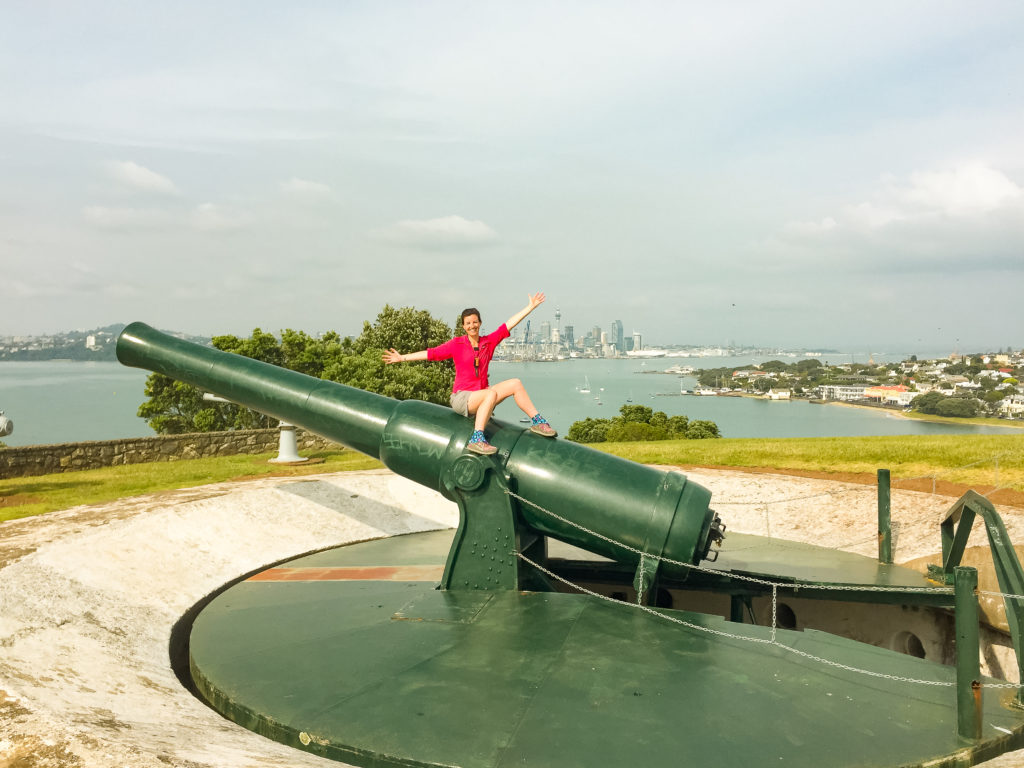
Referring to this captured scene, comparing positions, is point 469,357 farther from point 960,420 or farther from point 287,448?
point 960,420

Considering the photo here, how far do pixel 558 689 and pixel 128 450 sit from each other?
12165 millimetres

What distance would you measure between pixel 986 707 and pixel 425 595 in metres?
3.46

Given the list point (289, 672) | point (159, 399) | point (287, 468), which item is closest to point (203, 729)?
point (289, 672)

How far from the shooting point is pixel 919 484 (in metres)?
9.98

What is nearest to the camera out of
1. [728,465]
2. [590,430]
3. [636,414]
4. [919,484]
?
[919,484]

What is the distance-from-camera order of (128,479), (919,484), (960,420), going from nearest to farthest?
(919,484) < (128,479) < (960,420)

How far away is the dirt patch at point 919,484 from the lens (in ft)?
28.8

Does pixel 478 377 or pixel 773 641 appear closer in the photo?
pixel 773 641

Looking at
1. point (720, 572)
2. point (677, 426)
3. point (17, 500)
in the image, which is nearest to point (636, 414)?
point (677, 426)

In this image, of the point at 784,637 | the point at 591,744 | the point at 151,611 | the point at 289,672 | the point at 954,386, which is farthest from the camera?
the point at 954,386

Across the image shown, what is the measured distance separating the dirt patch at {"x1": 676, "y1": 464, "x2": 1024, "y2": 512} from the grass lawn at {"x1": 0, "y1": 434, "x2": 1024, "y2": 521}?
237 mm

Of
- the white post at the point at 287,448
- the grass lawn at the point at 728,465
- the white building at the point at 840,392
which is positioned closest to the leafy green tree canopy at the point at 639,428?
the grass lawn at the point at 728,465

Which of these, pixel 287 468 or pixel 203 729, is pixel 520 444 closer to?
pixel 203 729

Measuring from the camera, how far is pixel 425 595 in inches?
212
